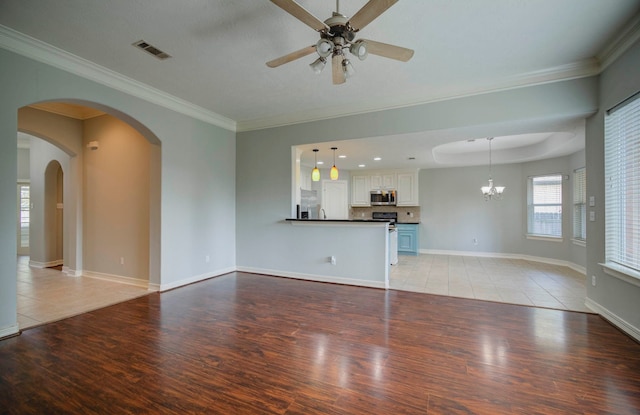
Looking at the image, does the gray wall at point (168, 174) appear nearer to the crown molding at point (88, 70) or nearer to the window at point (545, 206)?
the crown molding at point (88, 70)

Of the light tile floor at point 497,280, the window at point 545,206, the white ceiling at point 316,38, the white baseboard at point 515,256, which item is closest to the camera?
the white ceiling at point 316,38

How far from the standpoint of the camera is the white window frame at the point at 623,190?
277cm

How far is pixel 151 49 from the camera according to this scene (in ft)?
10.0

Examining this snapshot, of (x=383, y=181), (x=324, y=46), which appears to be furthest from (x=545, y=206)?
(x=324, y=46)

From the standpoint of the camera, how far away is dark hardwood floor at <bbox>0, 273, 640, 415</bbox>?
1839mm

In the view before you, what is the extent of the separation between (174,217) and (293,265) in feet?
7.05

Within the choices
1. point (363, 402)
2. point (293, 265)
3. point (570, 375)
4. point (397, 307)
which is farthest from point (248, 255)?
point (570, 375)

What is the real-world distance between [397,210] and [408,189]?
30.4 inches

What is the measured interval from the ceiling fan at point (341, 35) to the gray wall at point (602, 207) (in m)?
2.36

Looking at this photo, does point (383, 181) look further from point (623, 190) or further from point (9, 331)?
point (9, 331)

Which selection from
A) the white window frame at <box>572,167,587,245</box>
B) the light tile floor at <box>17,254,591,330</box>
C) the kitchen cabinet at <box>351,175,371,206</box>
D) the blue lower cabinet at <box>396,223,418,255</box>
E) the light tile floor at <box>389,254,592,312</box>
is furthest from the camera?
the kitchen cabinet at <box>351,175,371,206</box>

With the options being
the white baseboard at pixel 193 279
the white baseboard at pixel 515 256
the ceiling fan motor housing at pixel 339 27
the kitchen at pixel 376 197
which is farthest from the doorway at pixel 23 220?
the white baseboard at pixel 515 256

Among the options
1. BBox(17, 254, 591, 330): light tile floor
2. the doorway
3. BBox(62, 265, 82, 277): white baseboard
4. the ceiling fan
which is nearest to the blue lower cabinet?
BBox(17, 254, 591, 330): light tile floor

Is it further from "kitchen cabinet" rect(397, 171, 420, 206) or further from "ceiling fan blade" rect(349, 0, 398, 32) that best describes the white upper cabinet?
"ceiling fan blade" rect(349, 0, 398, 32)
